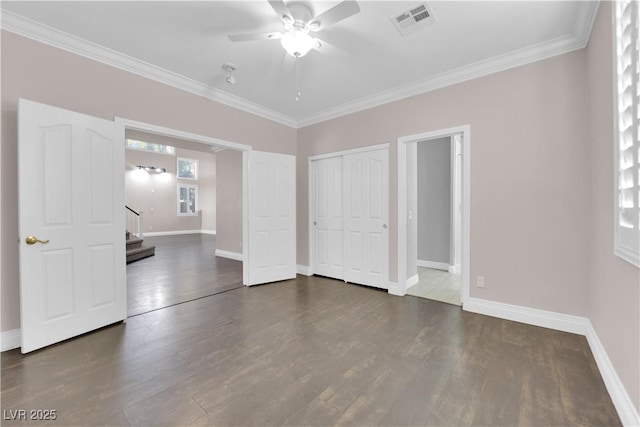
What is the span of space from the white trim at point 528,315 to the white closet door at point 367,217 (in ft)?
3.86

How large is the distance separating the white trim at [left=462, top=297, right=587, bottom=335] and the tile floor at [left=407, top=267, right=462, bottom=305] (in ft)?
1.11

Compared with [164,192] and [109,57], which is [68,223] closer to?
[109,57]

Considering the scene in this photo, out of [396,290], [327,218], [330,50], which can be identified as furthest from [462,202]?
[330,50]

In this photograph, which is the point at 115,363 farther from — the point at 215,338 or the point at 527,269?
the point at 527,269

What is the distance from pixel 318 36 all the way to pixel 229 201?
4.92m

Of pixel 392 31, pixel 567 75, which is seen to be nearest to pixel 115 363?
pixel 392 31

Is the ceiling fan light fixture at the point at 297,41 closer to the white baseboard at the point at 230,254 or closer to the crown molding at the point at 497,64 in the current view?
the crown molding at the point at 497,64

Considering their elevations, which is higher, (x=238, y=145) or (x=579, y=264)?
(x=238, y=145)

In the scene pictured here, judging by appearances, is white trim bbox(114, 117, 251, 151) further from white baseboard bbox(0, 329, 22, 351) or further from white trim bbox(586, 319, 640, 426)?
white trim bbox(586, 319, 640, 426)

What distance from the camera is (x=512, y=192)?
9.34ft

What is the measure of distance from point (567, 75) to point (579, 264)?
1854 mm

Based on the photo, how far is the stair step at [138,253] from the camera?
19.3 ft

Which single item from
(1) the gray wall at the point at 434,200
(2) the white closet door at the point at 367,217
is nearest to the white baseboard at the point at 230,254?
(2) the white closet door at the point at 367,217

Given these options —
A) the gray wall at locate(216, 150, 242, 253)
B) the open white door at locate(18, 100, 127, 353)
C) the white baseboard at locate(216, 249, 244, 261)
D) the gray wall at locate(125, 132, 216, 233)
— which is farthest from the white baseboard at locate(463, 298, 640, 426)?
the gray wall at locate(125, 132, 216, 233)
